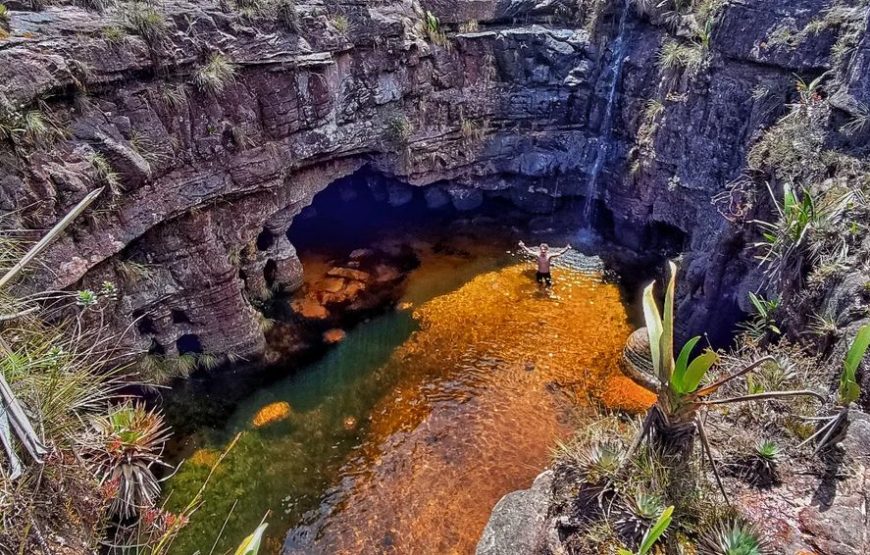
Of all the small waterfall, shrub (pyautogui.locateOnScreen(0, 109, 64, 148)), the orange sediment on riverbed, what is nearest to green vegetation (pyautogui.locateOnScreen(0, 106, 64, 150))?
shrub (pyautogui.locateOnScreen(0, 109, 64, 148))

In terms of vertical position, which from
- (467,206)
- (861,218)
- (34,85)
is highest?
(34,85)

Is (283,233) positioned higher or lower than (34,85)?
lower

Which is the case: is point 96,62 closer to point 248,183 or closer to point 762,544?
point 248,183

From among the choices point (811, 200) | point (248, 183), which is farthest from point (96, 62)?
point (811, 200)

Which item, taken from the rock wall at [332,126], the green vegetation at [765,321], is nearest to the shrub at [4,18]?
the rock wall at [332,126]

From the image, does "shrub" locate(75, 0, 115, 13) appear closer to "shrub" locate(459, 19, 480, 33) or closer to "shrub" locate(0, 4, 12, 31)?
"shrub" locate(0, 4, 12, 31)

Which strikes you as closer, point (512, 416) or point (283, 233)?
point (512, 416)
